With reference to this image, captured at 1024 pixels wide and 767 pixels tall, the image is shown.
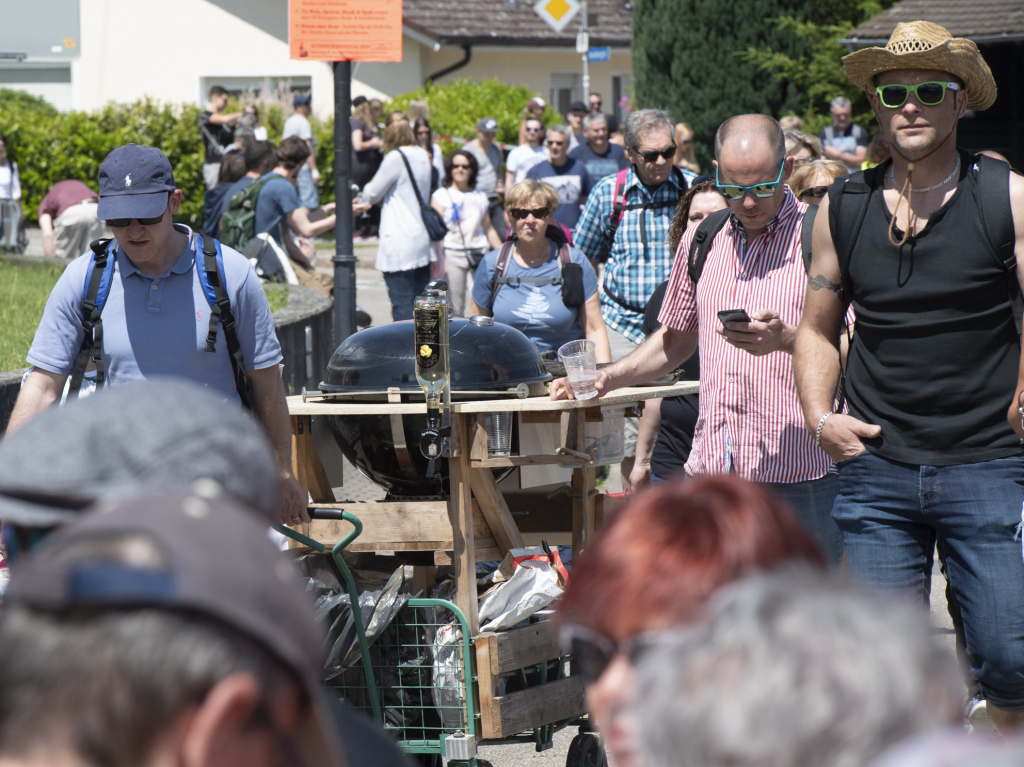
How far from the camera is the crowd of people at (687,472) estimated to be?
3.70 ft

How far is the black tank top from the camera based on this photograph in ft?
11.2

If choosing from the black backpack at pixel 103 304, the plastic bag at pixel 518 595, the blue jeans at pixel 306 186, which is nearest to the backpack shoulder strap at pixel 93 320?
the black backpack at pixel 103 304

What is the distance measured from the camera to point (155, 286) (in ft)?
13.1

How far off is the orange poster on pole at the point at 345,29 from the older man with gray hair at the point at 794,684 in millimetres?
5793

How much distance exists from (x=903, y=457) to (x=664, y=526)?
2209 millimetres

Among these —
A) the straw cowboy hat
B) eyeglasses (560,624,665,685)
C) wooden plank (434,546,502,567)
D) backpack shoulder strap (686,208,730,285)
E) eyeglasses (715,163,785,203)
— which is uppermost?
the straw cowboy hat

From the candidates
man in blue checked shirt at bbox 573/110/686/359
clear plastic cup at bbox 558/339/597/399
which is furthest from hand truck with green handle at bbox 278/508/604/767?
man in blue checked shirt at bbox 573/110/686/359

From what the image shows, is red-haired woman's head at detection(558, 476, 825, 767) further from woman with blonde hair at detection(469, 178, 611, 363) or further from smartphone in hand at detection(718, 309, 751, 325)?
woman with blonde hair at detection(469, 178, 611, 363)

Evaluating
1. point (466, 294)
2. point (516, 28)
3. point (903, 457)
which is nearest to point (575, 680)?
point (903, 457)

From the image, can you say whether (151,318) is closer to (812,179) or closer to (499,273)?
(499,273)

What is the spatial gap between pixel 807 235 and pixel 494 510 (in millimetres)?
1306

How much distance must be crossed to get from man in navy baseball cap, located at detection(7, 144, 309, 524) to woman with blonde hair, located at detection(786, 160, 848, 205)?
2.73m

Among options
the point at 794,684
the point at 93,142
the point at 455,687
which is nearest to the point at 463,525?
the point at 455,687

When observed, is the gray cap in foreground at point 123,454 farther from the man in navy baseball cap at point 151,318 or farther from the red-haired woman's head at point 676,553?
the man in navy baseball cap at point 151,318
